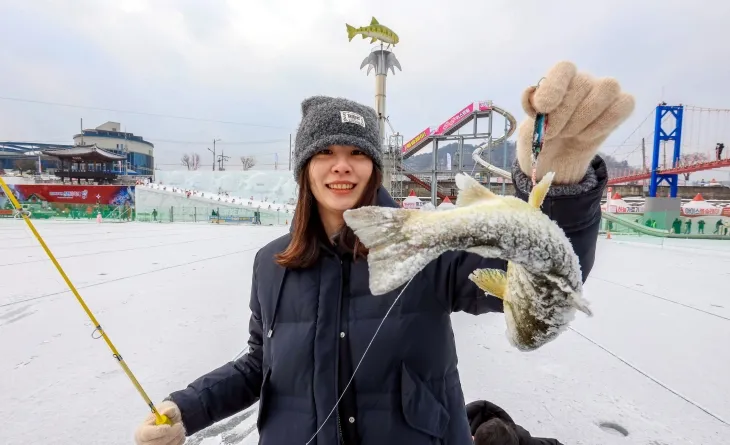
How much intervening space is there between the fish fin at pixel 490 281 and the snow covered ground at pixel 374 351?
159cm

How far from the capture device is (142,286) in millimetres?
5043

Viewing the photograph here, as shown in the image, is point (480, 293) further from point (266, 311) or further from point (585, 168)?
point (266, 311)

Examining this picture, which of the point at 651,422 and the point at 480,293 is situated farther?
the point at 651,422

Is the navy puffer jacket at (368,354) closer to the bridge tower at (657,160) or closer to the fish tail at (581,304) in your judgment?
the fish tail at (581,304)

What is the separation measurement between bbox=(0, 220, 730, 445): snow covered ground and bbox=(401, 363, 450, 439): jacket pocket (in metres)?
1.28

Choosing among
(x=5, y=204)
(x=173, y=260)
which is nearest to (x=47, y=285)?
(x=173, y=260)

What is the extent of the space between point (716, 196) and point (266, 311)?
51022mm

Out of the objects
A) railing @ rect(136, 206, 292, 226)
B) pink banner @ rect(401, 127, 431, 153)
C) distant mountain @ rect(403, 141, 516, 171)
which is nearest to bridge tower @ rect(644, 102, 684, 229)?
distant mountain @ rect(403, 141, 516, 171)

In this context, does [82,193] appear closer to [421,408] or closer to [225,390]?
[225,390]

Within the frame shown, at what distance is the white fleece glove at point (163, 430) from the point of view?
1.26 m

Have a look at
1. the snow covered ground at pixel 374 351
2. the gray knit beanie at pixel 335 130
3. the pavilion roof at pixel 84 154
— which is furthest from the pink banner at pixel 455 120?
the pavilion roof at pixel 84 154

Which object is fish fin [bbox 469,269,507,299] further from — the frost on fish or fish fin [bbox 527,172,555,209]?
fish fin [bbox 527,172,555,209]

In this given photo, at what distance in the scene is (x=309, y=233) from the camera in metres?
1.37

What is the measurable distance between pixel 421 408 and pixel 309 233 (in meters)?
0.71
